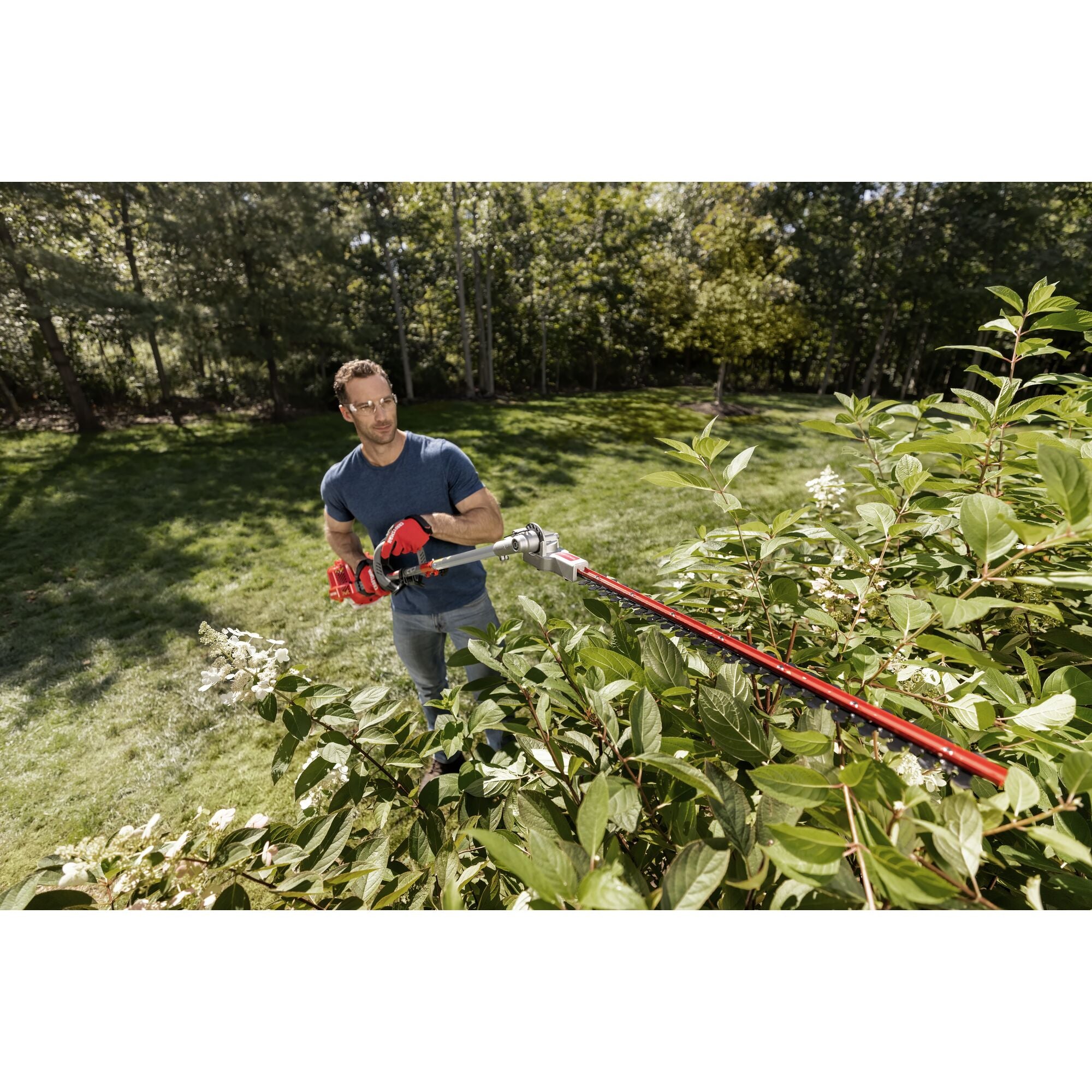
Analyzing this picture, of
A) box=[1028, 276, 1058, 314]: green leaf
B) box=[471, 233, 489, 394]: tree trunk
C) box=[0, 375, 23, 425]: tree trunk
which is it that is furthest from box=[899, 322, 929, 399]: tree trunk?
Result: box=[0, 375, 23, 425]: tree trunk

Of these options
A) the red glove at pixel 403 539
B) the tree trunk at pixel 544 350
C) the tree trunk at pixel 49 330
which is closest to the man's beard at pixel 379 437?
the red glove at pixel 403 539

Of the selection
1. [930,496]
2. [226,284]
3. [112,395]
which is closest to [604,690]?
[930,496]

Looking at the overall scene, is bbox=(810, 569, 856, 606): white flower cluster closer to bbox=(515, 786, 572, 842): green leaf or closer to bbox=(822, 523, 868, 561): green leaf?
bbox=(822, 523, 868, 561): green leaf

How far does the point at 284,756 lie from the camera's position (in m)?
1.20

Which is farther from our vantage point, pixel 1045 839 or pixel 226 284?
pixel 226 284

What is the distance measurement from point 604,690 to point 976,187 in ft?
77.4

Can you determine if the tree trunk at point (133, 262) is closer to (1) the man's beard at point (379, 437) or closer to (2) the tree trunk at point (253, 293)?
(2) the tree trunk at point (253, 293)

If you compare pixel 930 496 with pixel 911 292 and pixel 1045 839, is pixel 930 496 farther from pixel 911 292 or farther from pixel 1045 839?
pixel 911 292

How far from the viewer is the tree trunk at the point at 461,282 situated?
46.6 feet

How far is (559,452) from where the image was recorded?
11523 millimetres

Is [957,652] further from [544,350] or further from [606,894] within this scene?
[544,350]

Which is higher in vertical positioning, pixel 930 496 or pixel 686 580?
pixel 930 496

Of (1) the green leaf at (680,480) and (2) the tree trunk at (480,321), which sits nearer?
(1) the green leaf at (680,480)

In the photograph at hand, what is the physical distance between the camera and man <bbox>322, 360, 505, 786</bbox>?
7.63 feet
